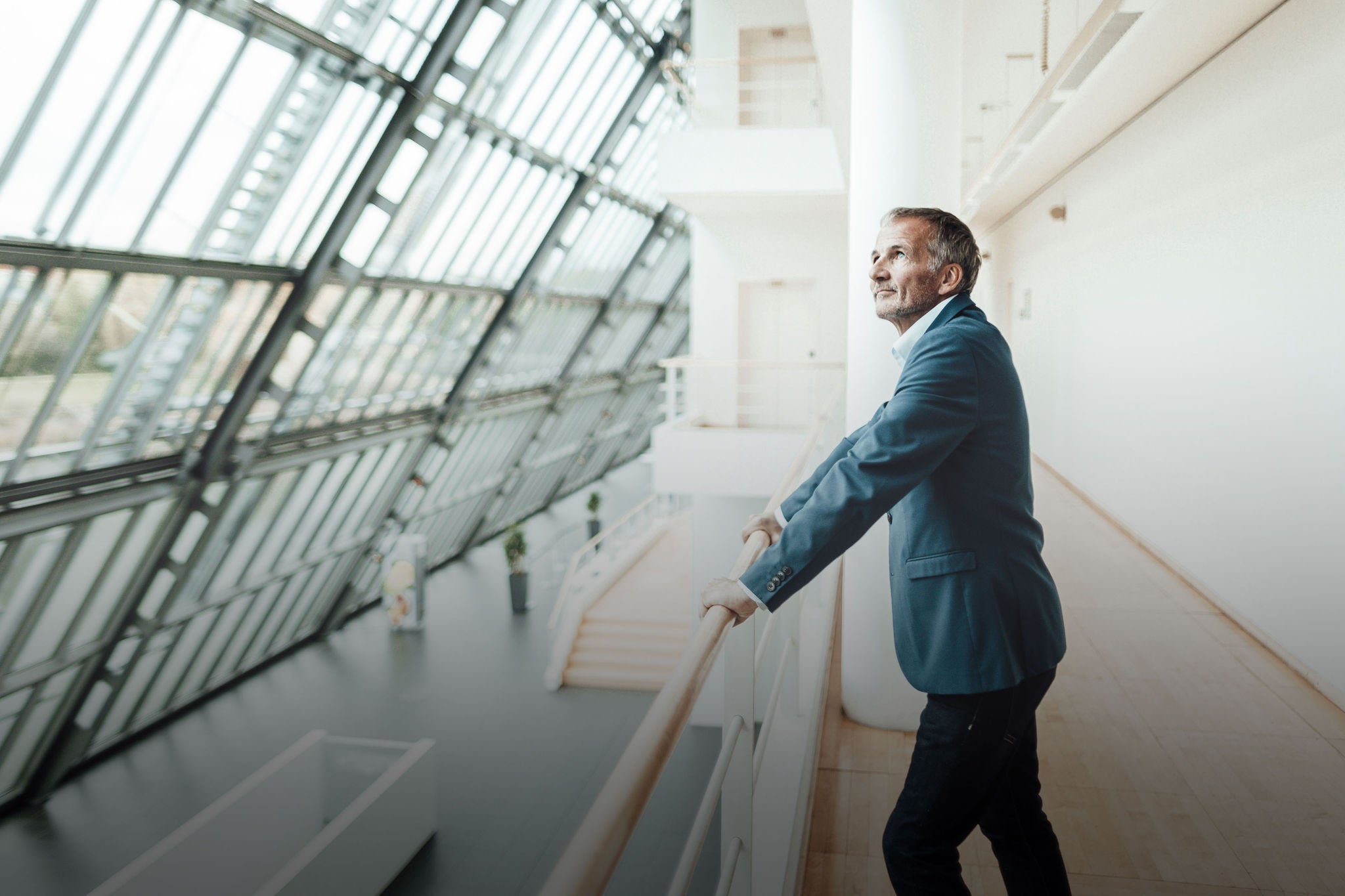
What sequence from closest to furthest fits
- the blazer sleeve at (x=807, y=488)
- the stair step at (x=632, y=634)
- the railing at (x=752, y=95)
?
the blazer sleeve at (x=807, y=488)
the railing at (x=752, y=95)
the stair step at (x=632, y=634)

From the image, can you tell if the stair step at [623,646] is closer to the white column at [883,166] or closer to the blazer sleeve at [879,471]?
the white column at [883,166]

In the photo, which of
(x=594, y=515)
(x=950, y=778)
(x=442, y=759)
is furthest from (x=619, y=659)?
(x=950, y=778)

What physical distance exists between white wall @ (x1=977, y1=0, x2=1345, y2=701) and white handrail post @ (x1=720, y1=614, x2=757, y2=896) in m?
3.89

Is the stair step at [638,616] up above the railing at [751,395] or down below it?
below

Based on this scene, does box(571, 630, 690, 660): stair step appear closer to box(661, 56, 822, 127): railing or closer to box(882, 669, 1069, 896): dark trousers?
box(661, 56, 822, 127): railing

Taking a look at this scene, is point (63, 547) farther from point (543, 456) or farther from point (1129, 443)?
point (543, 456)

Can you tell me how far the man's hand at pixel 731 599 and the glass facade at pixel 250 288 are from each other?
6.89 meters

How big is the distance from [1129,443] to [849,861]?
7.28 meters

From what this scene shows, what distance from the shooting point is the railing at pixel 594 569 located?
1448 centimetres

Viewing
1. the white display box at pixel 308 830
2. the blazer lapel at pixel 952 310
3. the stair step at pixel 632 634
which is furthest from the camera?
the stair step at pixel 632 634

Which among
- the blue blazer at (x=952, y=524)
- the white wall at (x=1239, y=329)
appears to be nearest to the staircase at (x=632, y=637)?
the white wall at (x=1239, y=329)

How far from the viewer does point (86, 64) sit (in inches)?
267

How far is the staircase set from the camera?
47.0ft

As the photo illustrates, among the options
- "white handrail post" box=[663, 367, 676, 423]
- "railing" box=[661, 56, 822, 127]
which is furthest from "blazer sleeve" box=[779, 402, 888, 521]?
"railing" box=[661, 56, 822, 127]
